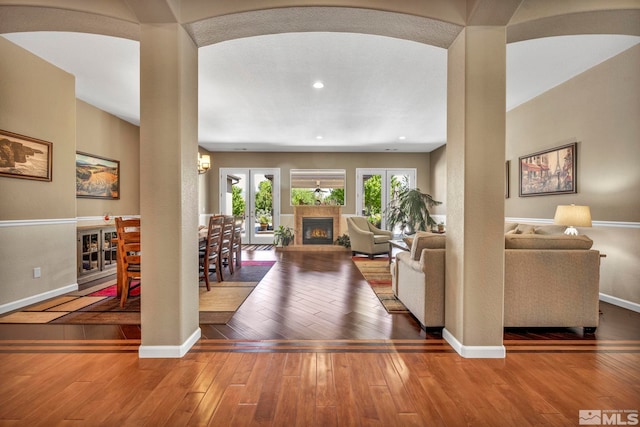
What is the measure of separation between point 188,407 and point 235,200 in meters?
7.95

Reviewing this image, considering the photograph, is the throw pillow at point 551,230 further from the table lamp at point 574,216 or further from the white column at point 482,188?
the white column at point 482,188

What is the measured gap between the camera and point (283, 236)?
27.7 ft

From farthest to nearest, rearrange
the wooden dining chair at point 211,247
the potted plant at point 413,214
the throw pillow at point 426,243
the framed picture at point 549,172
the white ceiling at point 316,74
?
the potted plant at point 413,214
the framed picture at point 549,172
the wooden dining chair at point 211,247
the white ceiling at point 316,74
the throw pillow at point 426,243

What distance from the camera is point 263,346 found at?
246 centimetres

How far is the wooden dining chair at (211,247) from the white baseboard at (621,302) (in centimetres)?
492

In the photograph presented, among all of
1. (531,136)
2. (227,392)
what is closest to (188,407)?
(227,392)

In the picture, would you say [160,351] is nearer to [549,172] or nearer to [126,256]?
[126,256]

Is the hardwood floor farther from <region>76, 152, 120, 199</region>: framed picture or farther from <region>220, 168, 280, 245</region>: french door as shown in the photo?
<region>220, 168, 280, 245</region>: french door

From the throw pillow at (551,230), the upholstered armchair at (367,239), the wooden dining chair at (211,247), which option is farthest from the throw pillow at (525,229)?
the wooden dining chair at (211,247)

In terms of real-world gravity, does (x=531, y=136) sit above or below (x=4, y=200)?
above

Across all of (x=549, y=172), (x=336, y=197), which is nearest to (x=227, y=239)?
(x=336, y=197)

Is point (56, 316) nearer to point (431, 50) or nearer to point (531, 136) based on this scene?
point (431, 50)

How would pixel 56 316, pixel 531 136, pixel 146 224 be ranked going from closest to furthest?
pixel 146 224 < pixel 56 316 < pixel 531 136

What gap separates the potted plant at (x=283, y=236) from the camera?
27.7 ft
